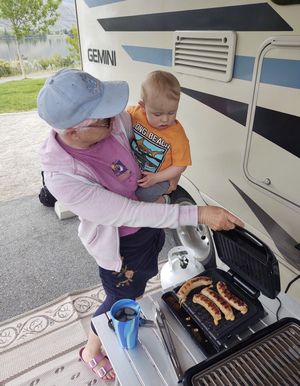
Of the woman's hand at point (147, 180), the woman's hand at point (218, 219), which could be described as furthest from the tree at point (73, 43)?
the woman's hand at point (218, 219)

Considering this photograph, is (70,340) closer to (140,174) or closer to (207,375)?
(140,174)

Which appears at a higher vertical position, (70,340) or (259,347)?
(259,347)

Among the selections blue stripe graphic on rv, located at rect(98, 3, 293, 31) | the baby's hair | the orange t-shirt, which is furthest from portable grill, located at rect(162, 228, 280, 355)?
blue stripe graphic on rv, located at rect(98, 3, 293, 31)

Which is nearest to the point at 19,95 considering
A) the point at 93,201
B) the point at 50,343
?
the point at 50,343

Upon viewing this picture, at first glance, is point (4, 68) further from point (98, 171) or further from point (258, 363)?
point (258, 363)

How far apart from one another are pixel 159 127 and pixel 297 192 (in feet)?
2.22

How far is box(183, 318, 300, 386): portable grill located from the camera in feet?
2.69

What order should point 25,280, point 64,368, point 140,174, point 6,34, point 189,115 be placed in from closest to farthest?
point 140,174, point 64,368, point 189,115, point 25,280, point 6,34

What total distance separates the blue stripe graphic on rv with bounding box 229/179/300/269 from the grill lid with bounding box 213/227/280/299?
423 mm

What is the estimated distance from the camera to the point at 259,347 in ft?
2.97

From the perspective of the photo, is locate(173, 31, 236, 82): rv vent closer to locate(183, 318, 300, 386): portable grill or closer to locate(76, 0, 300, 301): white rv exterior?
locate(76, 0, 300, 301): white rv exterior

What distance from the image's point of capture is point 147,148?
1.51 m

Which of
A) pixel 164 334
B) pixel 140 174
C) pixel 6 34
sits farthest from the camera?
pixel 6 34

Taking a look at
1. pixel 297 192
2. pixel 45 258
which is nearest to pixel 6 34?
pixel 45 258
